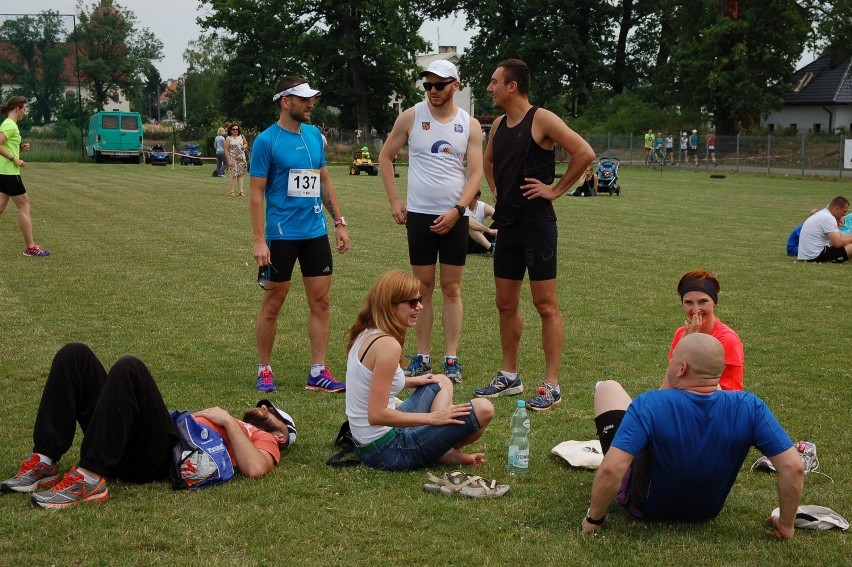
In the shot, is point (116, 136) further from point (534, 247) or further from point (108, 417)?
point (108, 417)

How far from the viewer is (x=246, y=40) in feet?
219

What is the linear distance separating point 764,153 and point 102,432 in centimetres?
4533

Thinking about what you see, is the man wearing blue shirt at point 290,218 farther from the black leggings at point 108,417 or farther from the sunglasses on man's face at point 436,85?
the black leggings at point 108,417

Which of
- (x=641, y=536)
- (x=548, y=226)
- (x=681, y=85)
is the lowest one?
(x=641, y=536)

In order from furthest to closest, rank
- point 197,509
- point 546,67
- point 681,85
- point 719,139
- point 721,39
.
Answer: point 546,67, point 681,85, point 721,39, point 719,139, point 197,509

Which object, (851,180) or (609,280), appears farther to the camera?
(851,180)

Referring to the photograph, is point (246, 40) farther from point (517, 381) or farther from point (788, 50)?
point (517, 381)

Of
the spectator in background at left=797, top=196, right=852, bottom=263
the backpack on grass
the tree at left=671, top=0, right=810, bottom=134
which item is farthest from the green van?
the backpack on grass

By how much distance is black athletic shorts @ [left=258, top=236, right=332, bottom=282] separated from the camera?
22.5 ft

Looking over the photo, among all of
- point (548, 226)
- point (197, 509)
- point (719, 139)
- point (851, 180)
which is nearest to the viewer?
point (197, 509)

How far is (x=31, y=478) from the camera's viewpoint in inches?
Answer: 184

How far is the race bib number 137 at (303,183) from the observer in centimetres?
685

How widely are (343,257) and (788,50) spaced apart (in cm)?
4718

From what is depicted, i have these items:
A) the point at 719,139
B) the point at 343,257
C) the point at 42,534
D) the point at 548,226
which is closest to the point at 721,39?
the point at 719,139
